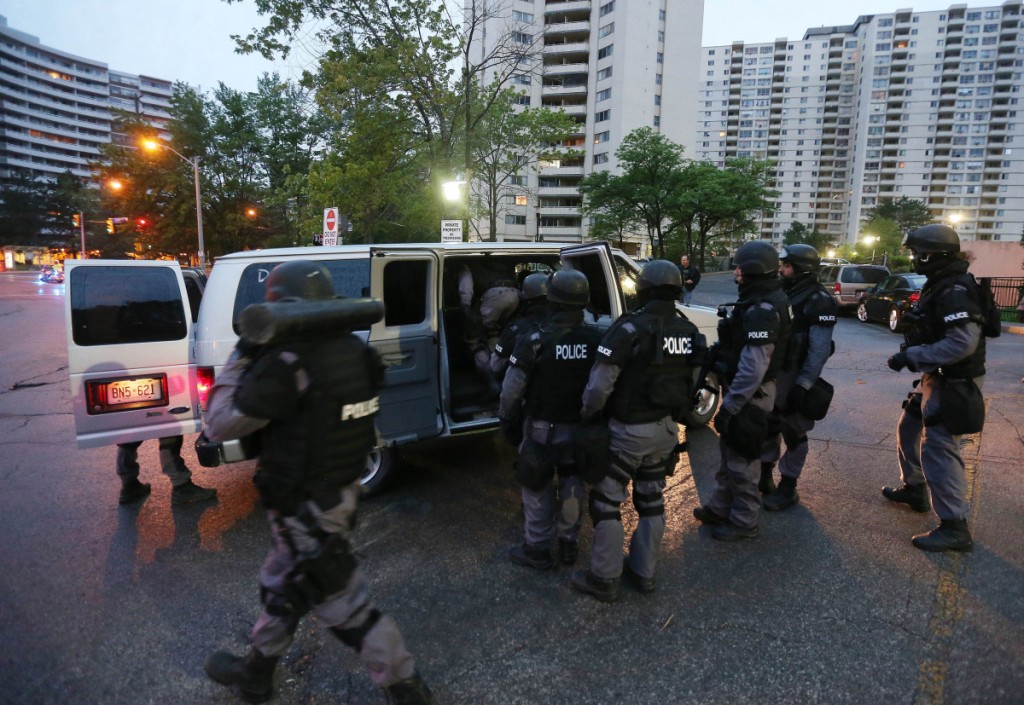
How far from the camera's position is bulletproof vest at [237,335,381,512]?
214cm

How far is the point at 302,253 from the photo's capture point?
4.30 meters

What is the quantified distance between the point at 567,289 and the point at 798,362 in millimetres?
1969

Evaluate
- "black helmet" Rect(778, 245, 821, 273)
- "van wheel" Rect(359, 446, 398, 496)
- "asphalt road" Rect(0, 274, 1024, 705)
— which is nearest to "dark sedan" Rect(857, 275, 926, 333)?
"asphalt road" Rect(0, 274, 1024, 705)

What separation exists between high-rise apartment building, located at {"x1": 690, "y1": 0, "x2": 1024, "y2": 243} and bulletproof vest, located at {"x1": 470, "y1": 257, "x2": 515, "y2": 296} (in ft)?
325

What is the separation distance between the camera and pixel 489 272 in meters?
6.40

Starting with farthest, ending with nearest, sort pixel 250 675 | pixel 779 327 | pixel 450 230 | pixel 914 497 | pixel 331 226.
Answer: pixel 450 230 < pixel 331 226 < pixel 914 497 < pixel 779 327 < pixel 250 675

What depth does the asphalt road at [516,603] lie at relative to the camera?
250cm

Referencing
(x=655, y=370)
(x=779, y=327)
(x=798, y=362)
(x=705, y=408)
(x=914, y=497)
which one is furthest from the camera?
(x=705, y=408)

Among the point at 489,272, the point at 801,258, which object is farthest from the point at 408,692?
the point at 489,272

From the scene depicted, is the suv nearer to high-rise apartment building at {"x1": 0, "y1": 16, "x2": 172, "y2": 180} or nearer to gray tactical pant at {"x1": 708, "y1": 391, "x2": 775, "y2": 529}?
gray tactical pant at {"x1": 708, "y1": 391, "x2": 775, "y2": 529}

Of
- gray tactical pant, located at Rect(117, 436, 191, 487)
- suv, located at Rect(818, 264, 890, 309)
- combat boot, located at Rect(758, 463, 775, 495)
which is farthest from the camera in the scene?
suv, located at Rect(818, 264, 890, 309)

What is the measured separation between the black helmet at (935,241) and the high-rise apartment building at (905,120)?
10041 centimetres

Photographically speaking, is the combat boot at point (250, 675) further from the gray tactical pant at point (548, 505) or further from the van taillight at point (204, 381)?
the van taillight at point (204, 381)

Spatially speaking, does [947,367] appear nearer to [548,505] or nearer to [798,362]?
[798,362]
